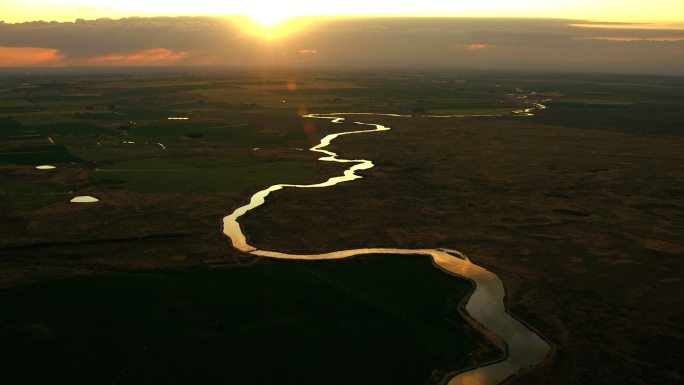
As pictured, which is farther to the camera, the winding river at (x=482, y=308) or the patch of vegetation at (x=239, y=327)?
the winding river at (x=482, y=308)

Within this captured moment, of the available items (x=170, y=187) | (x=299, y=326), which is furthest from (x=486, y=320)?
(x=170, y=187)

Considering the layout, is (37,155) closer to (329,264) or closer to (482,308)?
(329,264)

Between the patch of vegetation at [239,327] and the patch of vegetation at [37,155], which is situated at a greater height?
the patch of vegetation at [37,155]

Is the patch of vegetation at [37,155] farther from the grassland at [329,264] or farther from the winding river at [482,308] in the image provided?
the winding river at [482,308]

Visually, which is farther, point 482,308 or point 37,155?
point 37,155

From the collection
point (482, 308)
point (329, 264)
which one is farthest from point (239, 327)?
point (482, 308)

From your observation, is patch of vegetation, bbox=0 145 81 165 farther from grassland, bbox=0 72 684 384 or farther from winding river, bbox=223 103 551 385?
winding river, bbox=223 103 551 385

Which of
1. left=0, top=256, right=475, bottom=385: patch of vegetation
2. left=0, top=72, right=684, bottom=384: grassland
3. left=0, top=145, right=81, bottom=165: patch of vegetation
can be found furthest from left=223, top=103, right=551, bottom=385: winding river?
left=0, top=145, right=81, bottom=165: patch of vegetation

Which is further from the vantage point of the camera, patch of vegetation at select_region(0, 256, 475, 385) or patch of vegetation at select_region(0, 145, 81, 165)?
patch of vegetation at select_region(0, 145, 81, 165)

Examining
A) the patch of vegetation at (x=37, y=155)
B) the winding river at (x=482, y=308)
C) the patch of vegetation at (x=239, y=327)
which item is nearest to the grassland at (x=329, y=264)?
the patch of vegetation at (x=239, y=327)
